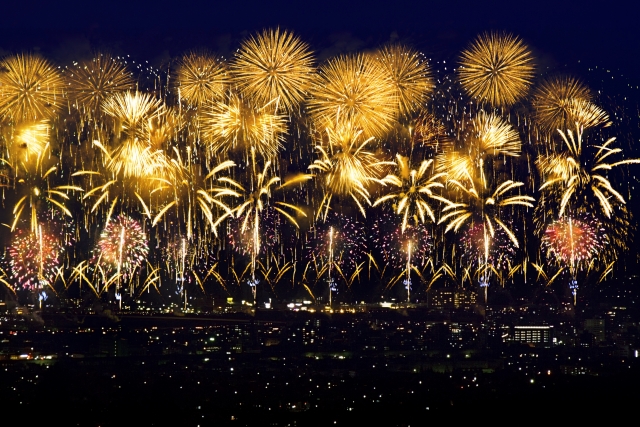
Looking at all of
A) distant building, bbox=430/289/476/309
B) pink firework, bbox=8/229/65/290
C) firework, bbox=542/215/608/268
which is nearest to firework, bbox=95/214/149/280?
pink firework, bbox=8/229/65/290

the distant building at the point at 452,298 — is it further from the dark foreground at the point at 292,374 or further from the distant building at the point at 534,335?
the distant building at the point at 534,335

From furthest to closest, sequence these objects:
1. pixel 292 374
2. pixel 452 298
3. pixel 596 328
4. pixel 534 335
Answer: pixel 452 298, pixel 596 328, pixel 534 335, pixel 292 374

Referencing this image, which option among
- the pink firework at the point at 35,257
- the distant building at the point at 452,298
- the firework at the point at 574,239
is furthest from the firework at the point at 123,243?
the distant building at the point at 452,298

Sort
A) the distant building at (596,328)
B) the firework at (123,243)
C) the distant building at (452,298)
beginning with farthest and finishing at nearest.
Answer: the distant building at (452,298) < the distant building at (596,328) < the firework at (123,243)

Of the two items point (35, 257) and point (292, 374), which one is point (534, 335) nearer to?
point (292, 374)

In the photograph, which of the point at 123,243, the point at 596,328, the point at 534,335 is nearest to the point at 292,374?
the point at 123,243

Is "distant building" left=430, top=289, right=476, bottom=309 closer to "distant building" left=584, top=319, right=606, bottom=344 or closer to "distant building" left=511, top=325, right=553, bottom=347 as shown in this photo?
"distant building" left=584, top=319, right=606, bottom=344

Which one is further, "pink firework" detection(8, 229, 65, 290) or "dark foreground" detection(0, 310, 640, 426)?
"pink firework" detection(8, 229, 65, 290)

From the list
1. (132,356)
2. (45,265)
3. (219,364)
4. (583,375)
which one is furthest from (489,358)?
(45,265)
